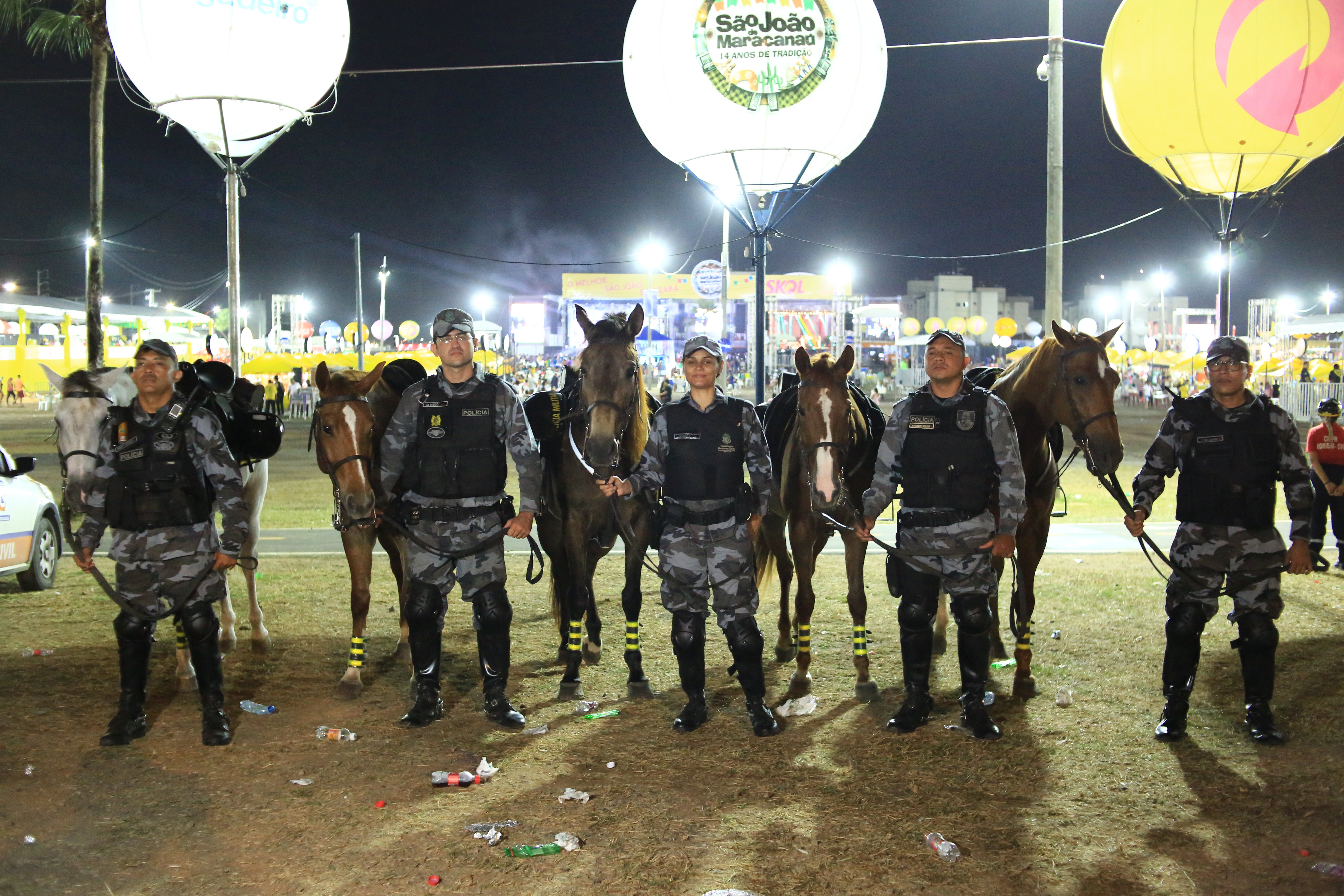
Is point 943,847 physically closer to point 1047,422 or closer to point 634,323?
point 1047,422

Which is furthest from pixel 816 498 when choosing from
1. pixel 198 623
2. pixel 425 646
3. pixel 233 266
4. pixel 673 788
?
pixel 233 266

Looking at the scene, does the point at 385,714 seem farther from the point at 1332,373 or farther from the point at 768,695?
the point at 1332,373

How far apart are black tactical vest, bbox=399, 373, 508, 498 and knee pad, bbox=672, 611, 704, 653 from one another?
1.35 metres

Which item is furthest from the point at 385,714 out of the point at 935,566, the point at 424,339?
the point at 424,339

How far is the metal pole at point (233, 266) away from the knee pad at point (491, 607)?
30.5 ft

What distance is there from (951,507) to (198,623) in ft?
14.4

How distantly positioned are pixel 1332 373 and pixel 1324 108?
33.6 m

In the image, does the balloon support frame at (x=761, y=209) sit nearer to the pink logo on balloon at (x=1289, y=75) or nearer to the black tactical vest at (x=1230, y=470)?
the pink logo on balloon at (x=1289, y=75)

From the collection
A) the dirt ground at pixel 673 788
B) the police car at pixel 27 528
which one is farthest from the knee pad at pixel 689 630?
the police car at pixel 27 528

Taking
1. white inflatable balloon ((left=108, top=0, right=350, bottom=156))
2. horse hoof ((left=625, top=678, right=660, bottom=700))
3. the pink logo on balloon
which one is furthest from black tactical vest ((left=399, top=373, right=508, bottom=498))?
the pink logo on balloon

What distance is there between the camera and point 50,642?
8031 mm

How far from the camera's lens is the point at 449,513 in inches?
229

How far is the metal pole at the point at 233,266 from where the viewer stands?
45.4ft

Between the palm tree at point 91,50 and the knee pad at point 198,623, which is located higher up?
the palm tree at point 91,50
